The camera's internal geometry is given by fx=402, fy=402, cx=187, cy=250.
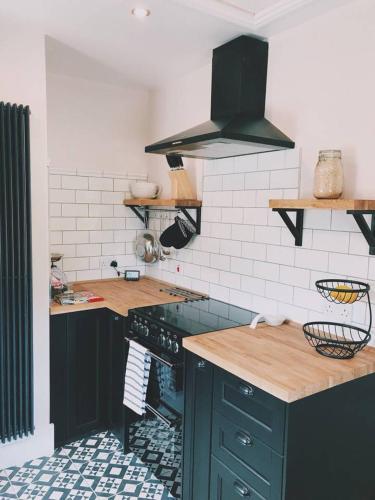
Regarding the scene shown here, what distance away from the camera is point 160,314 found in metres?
2.24

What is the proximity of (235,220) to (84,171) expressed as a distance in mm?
1276

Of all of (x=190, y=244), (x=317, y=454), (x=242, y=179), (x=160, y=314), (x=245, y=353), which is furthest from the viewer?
(x=190, y=244)

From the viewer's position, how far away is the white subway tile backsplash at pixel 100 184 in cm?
307

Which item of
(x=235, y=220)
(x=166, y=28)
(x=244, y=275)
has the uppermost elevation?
(x=166, y=28)

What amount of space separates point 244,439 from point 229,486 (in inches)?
9.8

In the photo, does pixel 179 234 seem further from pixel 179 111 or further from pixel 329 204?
pixel 329 204

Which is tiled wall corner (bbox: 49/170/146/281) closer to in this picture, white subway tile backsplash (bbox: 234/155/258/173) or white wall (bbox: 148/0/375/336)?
white wall (bbox: 148/0/375/336)

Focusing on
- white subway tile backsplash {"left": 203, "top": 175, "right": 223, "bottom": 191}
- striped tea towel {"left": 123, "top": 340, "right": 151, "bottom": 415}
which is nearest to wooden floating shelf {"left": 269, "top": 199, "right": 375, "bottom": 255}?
white subway tile backsplash {"left": 203, "top": 175, "right": 223, "bottom": 191}

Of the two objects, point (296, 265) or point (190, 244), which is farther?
point (190, 244)

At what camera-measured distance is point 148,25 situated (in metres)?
2.07

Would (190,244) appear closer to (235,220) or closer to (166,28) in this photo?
(235,220)

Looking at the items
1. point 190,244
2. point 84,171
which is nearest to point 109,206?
point 84,171

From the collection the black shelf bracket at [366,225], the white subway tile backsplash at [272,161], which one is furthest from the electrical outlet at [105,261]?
the black shelf bracket at [366,225]

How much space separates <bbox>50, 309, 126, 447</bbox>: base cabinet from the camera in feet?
7.91
